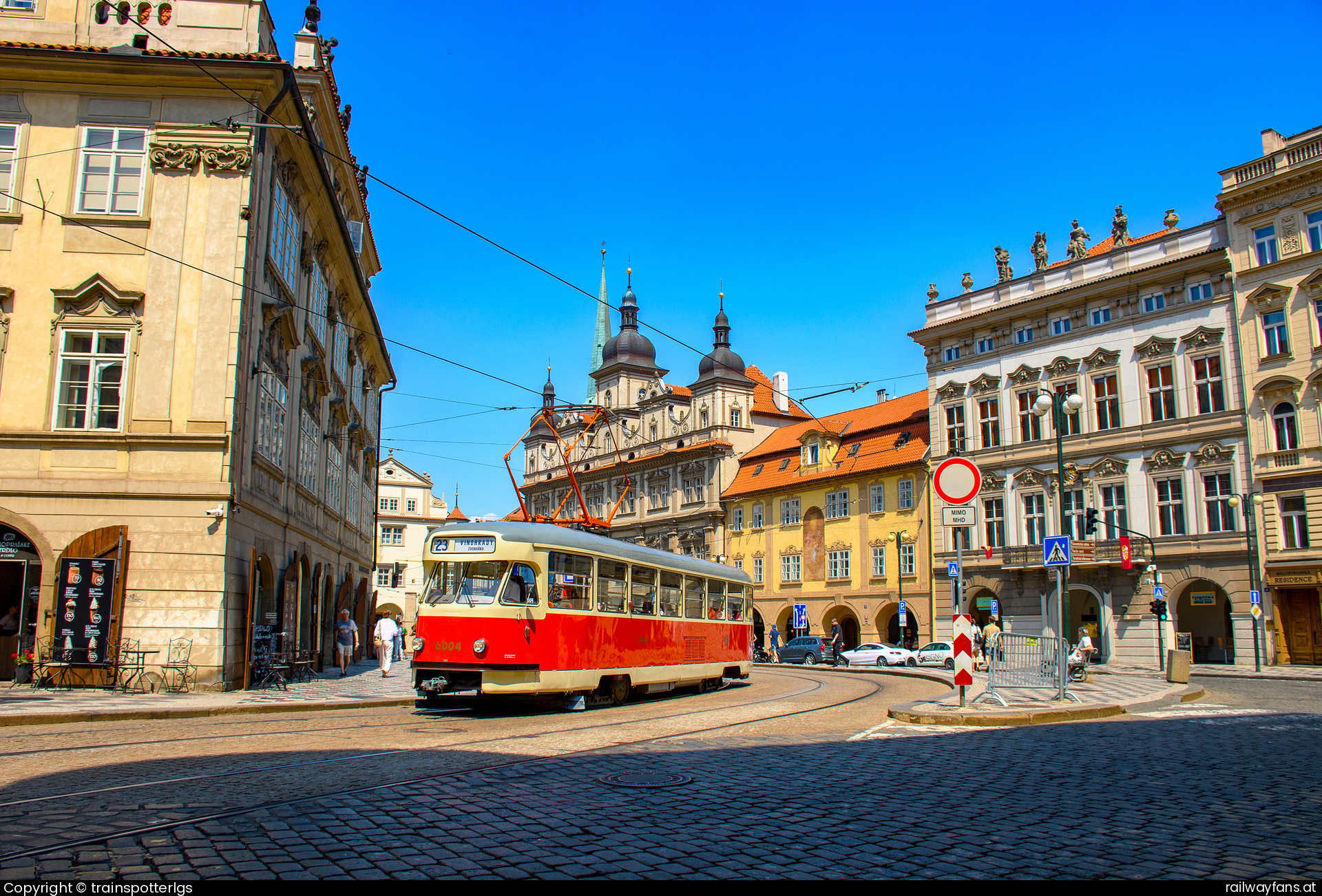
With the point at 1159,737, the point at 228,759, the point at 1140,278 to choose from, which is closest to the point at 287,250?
the point at 228,759

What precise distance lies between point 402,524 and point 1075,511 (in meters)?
50.3

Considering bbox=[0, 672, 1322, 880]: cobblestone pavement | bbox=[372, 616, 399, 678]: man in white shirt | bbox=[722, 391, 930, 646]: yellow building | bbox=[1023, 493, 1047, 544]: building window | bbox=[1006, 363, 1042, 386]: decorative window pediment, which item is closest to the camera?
bbox=[0, 672, 1322, 880]: cobblestone pavement

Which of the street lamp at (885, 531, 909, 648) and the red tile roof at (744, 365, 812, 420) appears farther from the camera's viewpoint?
the red tile roof at (744, 365, 812, 420)

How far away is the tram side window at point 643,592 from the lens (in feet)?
58.2

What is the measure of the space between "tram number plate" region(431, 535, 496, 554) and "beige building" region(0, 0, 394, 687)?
520 cm

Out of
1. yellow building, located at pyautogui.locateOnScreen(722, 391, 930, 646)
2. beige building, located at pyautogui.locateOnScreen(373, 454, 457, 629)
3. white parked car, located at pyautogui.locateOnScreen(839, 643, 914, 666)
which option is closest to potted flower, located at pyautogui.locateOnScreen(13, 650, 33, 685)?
white parked car, located at pyautogui.locateOnScreen(839, 643, 914, 666)

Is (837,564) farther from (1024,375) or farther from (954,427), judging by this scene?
(1024,375)

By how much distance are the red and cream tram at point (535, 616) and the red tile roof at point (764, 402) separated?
153 feet

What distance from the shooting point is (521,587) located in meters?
14.9

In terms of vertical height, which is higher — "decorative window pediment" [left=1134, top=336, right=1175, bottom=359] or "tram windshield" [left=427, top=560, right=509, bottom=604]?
"decorative window pediment" [left=1134, top=336, right=1175, bottom=359]

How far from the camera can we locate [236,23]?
19.8 m

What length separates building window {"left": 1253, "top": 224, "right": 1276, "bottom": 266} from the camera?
35.5m

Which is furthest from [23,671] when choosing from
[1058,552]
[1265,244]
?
[1265,244]

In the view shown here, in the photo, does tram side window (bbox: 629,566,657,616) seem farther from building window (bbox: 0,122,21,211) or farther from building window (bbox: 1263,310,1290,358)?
building window (bbox: 1263,310,1290,358)
